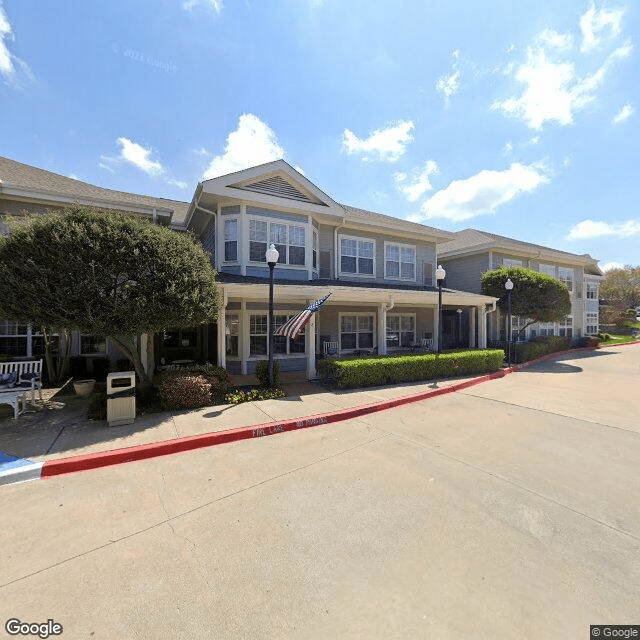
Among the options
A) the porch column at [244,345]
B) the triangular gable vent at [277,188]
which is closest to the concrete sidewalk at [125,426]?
the porch column at [244,345]

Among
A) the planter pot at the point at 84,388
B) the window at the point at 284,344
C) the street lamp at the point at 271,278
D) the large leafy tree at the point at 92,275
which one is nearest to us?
the large leafy tree at the point at 92,275

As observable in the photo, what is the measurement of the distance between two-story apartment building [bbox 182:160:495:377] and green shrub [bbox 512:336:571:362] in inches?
128

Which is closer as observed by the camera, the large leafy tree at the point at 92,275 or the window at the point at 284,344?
the large leafy tree at the point at 92,275

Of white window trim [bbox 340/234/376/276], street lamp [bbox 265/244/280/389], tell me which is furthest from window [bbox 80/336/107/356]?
white window trim [bbox 340/234/376/276]

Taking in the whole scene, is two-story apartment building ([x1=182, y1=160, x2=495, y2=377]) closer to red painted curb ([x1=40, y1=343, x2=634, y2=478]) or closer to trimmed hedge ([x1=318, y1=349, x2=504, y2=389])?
trimmed hedge ([x1=318, y1=349, x2=504, y2=389])

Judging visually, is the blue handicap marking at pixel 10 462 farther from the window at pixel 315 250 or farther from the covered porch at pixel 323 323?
the window at pixel 315 250

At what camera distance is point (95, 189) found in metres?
13.5

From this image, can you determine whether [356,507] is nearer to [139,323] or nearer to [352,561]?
[352,561]

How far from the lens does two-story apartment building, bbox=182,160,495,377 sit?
1159cm

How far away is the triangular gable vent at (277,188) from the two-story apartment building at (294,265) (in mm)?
41

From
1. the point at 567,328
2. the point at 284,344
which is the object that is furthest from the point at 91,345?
the point at 567,328

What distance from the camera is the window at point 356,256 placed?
1523 centimetres

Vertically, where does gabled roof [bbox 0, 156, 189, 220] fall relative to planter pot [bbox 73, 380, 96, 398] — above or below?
above

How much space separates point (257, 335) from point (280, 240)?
13.1 ft
